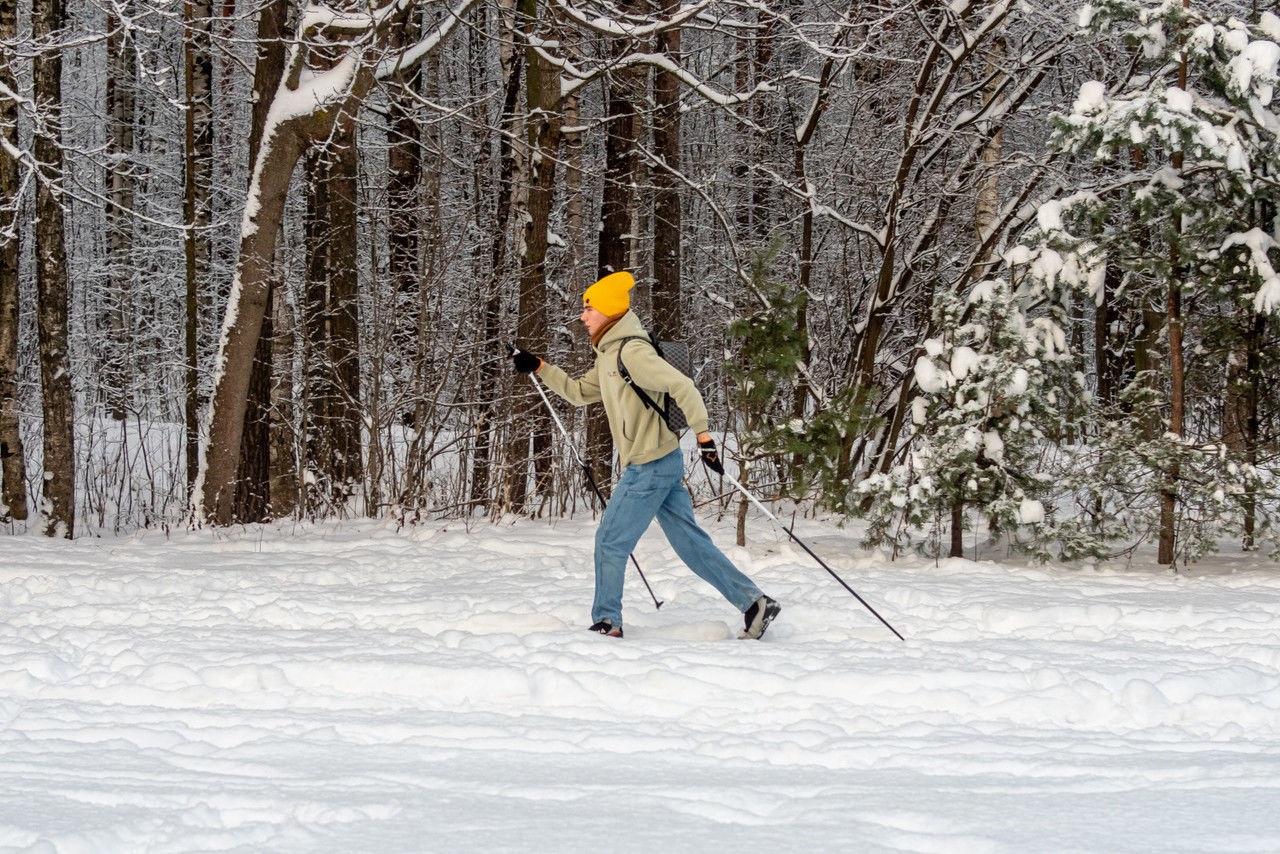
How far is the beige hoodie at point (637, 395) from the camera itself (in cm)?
605

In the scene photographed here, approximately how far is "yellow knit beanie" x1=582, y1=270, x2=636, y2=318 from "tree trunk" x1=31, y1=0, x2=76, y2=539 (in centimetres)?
702

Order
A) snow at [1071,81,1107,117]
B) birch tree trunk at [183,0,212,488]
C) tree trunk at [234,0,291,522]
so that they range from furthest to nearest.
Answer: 1. birch tree trunk at [183,0,212,488]
2. tree trunk at [234,0,291,522]
3. snow at [1071,81,1107,117]

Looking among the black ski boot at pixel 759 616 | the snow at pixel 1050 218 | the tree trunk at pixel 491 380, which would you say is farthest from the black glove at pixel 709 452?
the tree trunk at pixel 491 380

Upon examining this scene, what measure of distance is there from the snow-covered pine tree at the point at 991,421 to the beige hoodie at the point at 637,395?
286cm

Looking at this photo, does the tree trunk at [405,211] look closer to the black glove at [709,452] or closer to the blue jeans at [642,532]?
the blue jeans at [642,532]

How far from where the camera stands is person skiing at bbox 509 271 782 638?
20.1 ft

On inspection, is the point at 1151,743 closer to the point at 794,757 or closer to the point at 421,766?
the point at 794,757

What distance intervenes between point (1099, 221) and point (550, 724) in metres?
Answer: 6.13

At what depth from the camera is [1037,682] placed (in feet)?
16.9

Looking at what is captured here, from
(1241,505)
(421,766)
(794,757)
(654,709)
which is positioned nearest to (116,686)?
(421,766)

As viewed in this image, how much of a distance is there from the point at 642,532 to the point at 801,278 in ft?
24.4

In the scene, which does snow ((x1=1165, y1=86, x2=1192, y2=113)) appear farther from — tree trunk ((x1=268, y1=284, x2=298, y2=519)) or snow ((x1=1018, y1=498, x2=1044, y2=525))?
tree trunk ((x1=268, y1=284, x2=298, y2=519))

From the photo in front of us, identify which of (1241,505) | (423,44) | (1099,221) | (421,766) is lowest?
(421,766)

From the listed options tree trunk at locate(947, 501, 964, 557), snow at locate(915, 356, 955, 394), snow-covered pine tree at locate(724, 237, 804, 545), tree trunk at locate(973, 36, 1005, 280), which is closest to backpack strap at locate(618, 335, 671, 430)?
snow-covered pine tree at locate(724, 237, 804, 545)
